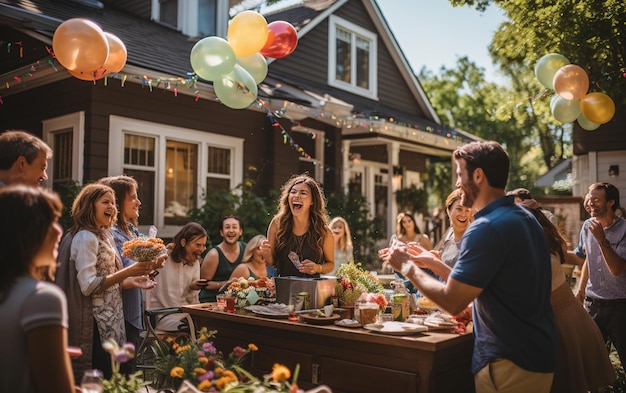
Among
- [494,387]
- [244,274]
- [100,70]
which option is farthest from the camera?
[244,274]

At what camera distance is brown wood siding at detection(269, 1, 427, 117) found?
12406 millimetres

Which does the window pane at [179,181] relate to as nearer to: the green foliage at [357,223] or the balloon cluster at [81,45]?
the green foliage at [357,223]

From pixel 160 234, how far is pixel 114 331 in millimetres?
5103

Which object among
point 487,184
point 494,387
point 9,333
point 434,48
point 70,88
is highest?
point 434,48

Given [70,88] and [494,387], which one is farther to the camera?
[70,88]

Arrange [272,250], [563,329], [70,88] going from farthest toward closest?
[70,88], [272,250], [563,329]

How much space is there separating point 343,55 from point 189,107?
613cm

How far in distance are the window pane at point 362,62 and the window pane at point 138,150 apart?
7.23 m

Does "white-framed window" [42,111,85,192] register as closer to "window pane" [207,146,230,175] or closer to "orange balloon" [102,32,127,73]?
"window pane" [207,146,230,175]

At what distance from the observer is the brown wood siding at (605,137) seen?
1437cm

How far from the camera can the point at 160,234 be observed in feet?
28.3

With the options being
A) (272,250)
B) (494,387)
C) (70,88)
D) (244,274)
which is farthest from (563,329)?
(70,88)

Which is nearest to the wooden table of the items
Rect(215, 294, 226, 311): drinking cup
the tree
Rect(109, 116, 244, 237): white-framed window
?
Rect(215, 294, 226, 311): drinking cup

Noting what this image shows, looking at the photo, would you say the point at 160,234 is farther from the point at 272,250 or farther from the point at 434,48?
the point at 434,48
